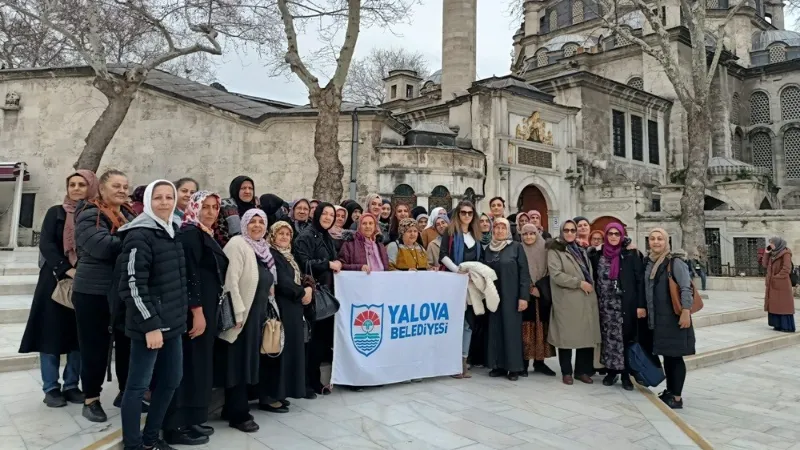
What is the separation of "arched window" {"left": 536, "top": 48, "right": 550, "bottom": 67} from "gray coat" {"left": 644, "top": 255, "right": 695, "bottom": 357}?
34.4 meters

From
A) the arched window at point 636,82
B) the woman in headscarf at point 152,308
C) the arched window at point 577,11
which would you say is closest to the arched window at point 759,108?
the arched window at point 636,82

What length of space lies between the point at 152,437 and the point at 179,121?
14.1m

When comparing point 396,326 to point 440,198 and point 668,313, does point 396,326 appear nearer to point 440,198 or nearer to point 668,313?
point 668,313

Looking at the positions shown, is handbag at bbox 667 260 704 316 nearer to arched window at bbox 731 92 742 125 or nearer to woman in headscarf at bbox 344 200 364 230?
woman in headscarf at bbox 344 200 364 230

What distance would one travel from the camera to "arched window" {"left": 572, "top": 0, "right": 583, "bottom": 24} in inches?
1633

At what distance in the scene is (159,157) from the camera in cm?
1562

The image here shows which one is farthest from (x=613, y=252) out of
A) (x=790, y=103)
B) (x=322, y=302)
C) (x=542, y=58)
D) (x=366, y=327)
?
(x=790, y=103)

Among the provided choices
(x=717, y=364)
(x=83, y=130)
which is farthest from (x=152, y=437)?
(x=83, y=130)

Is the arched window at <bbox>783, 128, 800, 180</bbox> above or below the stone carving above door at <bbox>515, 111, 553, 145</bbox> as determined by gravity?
above

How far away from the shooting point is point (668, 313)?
5152 millimetres

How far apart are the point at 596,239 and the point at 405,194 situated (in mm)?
9971

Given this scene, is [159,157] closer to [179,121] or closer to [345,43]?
[179,121]

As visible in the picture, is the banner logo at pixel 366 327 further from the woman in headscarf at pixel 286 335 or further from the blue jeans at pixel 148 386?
the blue jeans at pixel 148 386

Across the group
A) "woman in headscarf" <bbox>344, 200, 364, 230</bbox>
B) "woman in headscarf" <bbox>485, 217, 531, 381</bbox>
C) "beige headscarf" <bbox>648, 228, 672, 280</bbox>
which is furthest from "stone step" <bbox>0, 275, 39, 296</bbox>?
"beige headscarf" <bbox>648, 228, 672, 280</bbox>
